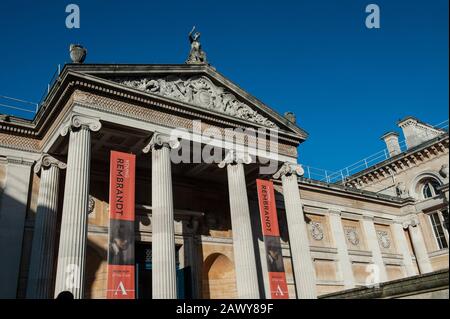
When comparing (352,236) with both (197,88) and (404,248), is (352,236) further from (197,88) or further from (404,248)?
(197,88)

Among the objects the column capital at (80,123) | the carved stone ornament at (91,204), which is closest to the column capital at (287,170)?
the carved stone ornament at (91,204)

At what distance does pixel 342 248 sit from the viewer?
24.6 meters

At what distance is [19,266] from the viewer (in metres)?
14.4

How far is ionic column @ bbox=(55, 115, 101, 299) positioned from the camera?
11.6 meters

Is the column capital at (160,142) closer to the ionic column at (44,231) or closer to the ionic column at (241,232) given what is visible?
the ionic column at (241,232)

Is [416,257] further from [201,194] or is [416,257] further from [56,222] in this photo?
[56,222]

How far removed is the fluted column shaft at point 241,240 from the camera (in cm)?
1517

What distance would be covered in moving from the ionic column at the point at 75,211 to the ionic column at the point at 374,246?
1917 centimetres

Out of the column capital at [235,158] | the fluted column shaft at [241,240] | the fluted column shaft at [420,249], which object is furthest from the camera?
the fluted column shaft at [420,249]

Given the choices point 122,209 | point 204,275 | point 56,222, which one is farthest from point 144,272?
point 122,209

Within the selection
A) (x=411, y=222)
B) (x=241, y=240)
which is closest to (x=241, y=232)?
(x=241, y=240)

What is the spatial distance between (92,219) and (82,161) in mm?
4369

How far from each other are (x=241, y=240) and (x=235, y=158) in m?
3.46
